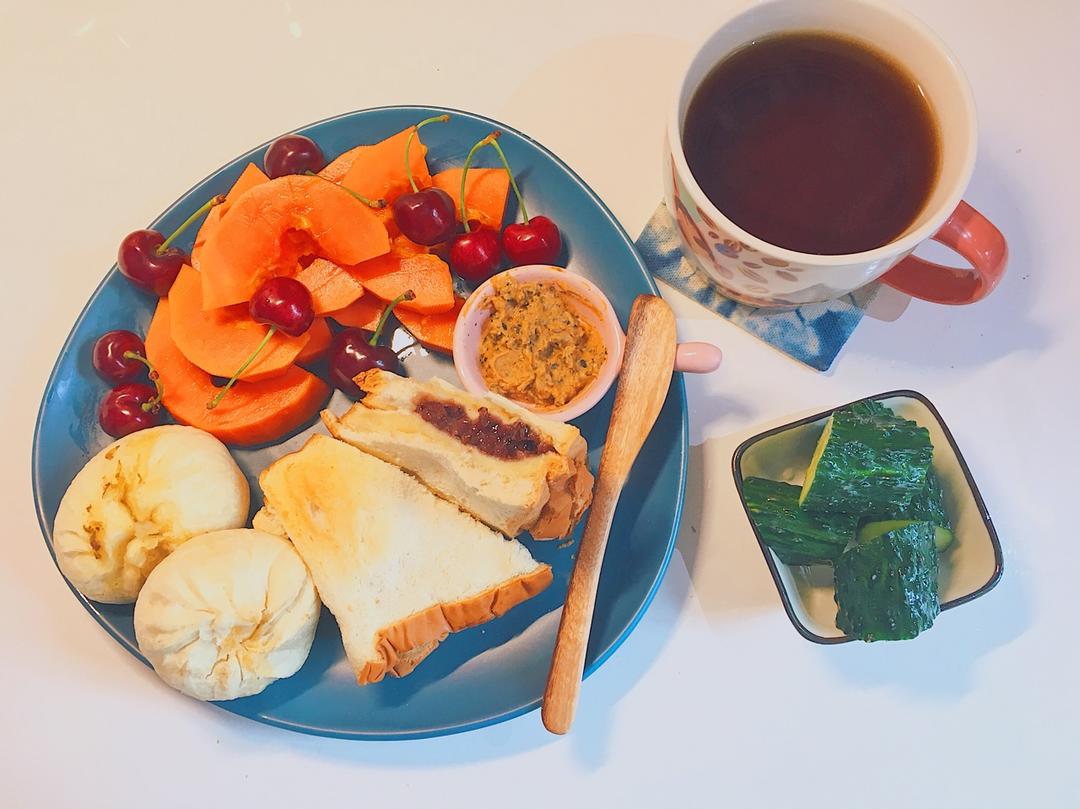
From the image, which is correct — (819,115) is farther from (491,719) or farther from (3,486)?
(3,486)

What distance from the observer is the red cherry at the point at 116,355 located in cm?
129

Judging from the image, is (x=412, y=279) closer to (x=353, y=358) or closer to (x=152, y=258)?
(x=353, y=358)

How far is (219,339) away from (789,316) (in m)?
0.92

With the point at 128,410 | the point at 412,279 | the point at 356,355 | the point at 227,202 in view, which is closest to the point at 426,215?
the point at 412,279

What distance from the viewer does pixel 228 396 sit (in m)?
1.32

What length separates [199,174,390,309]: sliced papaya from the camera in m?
1.25

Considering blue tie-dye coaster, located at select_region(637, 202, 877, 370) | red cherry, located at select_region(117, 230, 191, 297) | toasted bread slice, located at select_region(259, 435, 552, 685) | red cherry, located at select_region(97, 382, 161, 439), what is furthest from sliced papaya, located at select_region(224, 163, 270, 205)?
blue tie-dye coaster, located at select_region(637, 202, 877, 370)

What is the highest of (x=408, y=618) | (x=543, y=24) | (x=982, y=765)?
(x=543, y=24)

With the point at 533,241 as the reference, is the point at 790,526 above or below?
below

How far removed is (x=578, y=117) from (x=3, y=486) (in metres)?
1.17

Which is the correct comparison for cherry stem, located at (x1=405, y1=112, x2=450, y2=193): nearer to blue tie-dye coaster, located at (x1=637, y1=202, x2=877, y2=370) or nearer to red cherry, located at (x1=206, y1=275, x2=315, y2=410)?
red cherry, located at (x1=206, y1=275, x2=315, y2=410)

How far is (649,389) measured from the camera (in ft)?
3.91

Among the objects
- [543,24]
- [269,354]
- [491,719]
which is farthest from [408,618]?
[543,24]

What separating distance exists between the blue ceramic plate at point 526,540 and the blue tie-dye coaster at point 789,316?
0.10m
